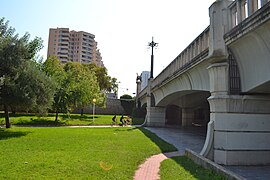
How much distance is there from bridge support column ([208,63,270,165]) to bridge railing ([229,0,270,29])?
1.59 metres

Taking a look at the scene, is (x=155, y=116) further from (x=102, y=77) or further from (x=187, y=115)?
(x=102, y=77)

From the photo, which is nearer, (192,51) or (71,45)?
(192,51)

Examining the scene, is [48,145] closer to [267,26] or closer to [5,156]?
[5,156]

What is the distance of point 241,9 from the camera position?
8539 mm

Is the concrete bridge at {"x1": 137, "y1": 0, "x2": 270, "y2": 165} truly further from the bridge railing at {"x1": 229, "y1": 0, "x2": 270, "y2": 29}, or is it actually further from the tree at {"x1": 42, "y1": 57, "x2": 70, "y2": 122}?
the tree at {"x1": 42, "y1": 57, "x2": 70, "y2": 122}

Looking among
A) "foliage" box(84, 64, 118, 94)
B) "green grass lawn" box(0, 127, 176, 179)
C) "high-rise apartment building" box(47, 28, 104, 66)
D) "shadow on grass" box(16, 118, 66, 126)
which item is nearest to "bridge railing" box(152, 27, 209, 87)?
"green grass lawn" box(0, 127, 176, 179)

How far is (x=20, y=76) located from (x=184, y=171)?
13666mm

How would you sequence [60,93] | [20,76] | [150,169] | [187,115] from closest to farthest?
1. [150,169]
2. [20,76]
3. [60,93]
4. [187,115]

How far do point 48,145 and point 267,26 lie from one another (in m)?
10.7

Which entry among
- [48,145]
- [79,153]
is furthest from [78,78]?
[79,153]

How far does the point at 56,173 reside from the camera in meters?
7.46

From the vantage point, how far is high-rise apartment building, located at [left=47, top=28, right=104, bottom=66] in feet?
370

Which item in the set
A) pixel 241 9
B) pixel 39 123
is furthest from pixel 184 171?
pixel 39 123

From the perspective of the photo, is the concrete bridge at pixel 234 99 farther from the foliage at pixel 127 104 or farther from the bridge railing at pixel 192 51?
the foliage at pixel 127 104
